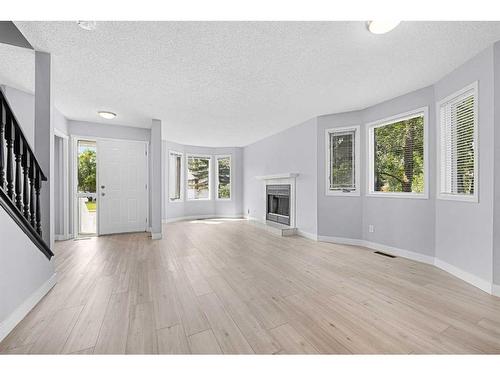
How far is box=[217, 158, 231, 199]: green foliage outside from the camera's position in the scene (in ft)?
25.2

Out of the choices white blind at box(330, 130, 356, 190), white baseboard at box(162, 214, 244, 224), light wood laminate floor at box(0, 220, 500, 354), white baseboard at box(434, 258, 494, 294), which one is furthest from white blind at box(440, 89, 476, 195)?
white baseboard at box(162, 214, 244, 224)

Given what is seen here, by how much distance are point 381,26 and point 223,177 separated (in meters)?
6.29

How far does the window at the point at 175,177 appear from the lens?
Answer: 6684mm

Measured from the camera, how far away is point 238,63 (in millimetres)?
2438

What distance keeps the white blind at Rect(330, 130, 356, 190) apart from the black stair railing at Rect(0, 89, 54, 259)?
427 cm

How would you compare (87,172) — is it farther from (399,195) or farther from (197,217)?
(399,195)

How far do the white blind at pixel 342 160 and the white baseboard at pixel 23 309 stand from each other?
430cm

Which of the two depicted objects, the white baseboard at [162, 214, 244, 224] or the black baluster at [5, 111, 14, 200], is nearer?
the black baluster at [5, 111, 14, 200]

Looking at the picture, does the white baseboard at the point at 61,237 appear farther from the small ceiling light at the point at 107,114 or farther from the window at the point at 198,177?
the window at the point at 198,177

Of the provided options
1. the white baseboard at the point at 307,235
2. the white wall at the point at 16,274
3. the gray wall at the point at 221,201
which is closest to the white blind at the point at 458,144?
the white baseboard at the point at 307,235

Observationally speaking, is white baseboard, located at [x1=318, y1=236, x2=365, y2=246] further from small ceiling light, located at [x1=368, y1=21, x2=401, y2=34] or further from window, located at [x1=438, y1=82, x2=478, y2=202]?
small ceiling light, located at [x1=368, y1=21, x2=401, y2=34]
